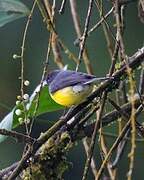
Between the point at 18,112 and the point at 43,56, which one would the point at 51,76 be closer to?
the point at 18,112

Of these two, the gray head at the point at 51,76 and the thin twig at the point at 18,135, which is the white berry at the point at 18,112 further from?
the gray head at the point at 51,76

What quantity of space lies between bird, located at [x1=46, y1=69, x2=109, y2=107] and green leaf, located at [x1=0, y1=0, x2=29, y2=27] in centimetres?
29

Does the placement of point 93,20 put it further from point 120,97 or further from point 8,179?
point 8,179

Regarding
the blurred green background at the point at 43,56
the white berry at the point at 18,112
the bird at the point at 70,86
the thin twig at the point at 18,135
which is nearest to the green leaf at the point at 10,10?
the bird at the point at 70,86

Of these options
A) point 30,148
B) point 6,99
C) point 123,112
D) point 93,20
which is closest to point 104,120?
point 123,112

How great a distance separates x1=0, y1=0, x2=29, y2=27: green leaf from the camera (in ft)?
9.49

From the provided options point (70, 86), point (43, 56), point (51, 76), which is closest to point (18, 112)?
point (70, 86)

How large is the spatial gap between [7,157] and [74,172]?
1.63ft

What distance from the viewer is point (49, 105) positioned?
9.09 feet

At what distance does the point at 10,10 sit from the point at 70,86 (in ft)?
1.26

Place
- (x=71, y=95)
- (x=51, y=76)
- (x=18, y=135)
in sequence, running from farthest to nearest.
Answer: (x=51, y=76) → (x=71, y=95) → (x=18, y=135)

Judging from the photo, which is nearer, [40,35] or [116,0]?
[116,0]

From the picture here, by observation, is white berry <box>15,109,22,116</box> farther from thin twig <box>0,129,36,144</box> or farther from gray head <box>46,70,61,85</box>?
gray head <box>46,70,61,85</box>

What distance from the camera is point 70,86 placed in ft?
9.68
